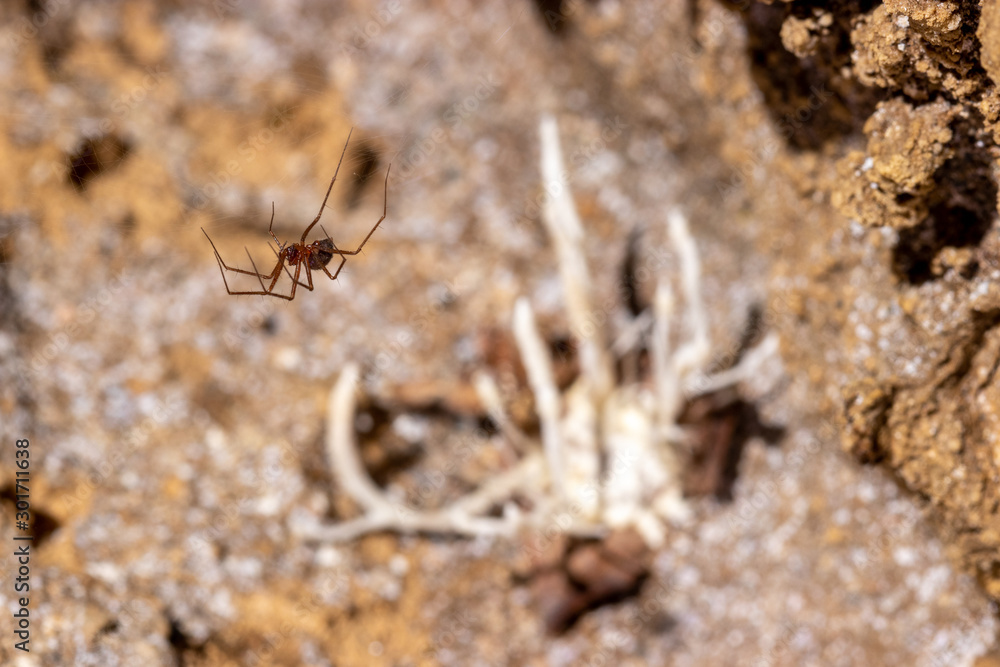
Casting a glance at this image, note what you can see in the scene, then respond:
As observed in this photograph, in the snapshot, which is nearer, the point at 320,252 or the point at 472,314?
the point at 320,252

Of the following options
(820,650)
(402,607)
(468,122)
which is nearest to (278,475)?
(402,607)

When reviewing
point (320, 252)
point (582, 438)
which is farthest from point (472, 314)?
point (320, 252)

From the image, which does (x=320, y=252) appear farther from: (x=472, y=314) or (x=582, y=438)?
(x=582, y=438)

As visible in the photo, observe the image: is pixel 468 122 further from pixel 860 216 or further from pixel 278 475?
pixel 860 216

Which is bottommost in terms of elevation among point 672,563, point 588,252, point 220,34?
point 672,563

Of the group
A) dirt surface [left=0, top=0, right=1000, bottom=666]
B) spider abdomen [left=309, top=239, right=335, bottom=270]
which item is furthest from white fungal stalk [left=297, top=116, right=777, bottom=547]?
spider abdomen [left=309, top=239, right=335, bottom=270]
